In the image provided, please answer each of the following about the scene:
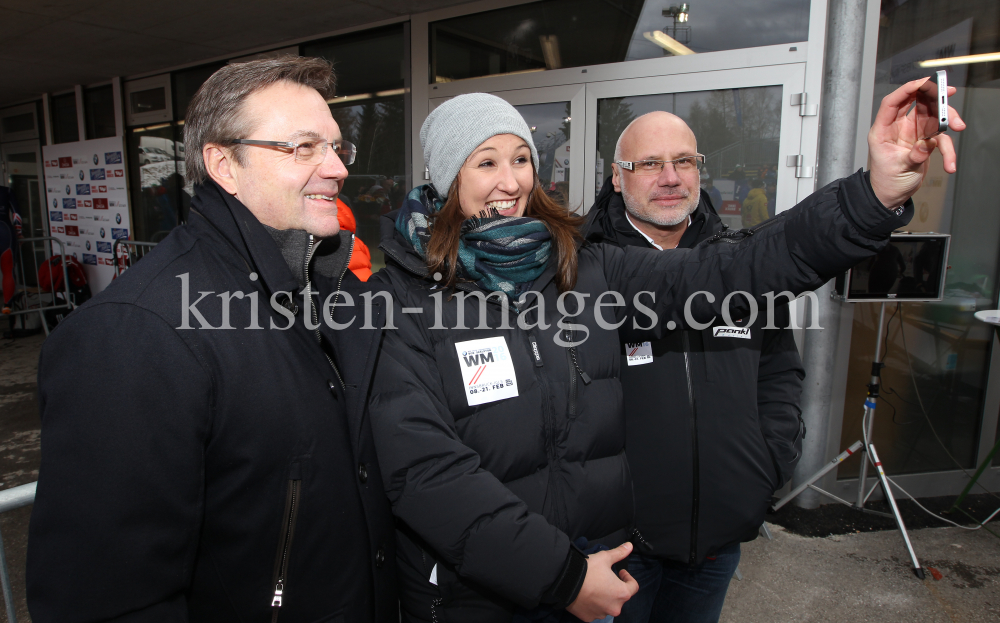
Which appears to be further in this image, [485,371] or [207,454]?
[485,371]

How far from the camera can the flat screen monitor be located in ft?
10.6

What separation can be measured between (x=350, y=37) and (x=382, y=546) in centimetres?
568

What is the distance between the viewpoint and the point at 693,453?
1730mm

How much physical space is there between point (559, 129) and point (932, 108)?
355cm

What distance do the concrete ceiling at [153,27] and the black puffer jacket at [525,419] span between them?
424 cm

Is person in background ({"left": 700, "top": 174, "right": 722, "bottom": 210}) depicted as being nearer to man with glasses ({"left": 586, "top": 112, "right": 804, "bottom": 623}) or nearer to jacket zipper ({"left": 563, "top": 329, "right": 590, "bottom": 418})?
man with glasses ({"left": 586, "top": 112, "right": 804, "bottom": 623})

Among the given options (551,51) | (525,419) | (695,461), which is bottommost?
(695,461)

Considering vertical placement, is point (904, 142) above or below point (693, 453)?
above

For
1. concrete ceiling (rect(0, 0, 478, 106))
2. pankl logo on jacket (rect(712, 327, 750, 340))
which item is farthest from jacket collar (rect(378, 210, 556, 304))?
concrete ceiling (rect(0, 0, 478, 106))

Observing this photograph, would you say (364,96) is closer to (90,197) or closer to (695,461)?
(695,461)

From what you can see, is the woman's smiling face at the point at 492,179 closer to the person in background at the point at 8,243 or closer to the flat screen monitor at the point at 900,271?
the flat screen monitor at the point at 900,271

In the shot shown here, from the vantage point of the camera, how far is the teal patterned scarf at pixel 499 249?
139 cm

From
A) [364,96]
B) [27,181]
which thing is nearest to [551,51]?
[364,96]

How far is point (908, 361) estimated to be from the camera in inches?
155
